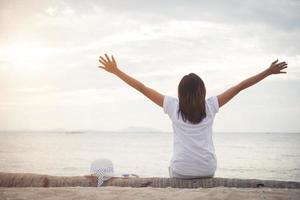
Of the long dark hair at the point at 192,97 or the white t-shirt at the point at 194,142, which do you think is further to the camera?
the white t-shirt at the point at 194,142

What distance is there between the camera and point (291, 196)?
11.6ft

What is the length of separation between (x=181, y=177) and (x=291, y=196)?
1.58 metres

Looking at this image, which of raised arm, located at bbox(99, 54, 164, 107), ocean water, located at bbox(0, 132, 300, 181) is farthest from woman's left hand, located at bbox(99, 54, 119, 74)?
ocean water, located at bbox(0, 132, 300, 181)

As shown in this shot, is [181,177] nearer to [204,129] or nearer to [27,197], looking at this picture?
[204,129]

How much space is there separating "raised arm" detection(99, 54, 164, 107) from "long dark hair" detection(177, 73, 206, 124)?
350 mm

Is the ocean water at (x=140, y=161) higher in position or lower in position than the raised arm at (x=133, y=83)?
lower

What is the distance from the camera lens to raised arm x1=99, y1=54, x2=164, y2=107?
4.63 metres

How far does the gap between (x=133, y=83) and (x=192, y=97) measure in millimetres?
836

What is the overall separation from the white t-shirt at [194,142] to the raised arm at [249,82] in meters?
0.11

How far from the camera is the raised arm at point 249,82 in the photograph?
4.60 metres

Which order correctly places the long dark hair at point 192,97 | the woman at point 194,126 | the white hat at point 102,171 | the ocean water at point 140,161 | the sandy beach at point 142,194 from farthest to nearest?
the ocean water at point 140,161 < the white hat at point 102,171 < the woman at point 194,126 < the long dark hair at point 192,97 < the sandy beach at point 142,194

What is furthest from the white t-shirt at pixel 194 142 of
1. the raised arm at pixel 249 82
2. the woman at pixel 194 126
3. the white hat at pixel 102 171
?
the white hat at pixel 102 171

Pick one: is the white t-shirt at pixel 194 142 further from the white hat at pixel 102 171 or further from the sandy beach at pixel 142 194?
the white hat at pixel 102 171

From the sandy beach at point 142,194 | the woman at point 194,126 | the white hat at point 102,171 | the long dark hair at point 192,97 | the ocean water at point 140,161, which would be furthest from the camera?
the ocean water at point 140,161
